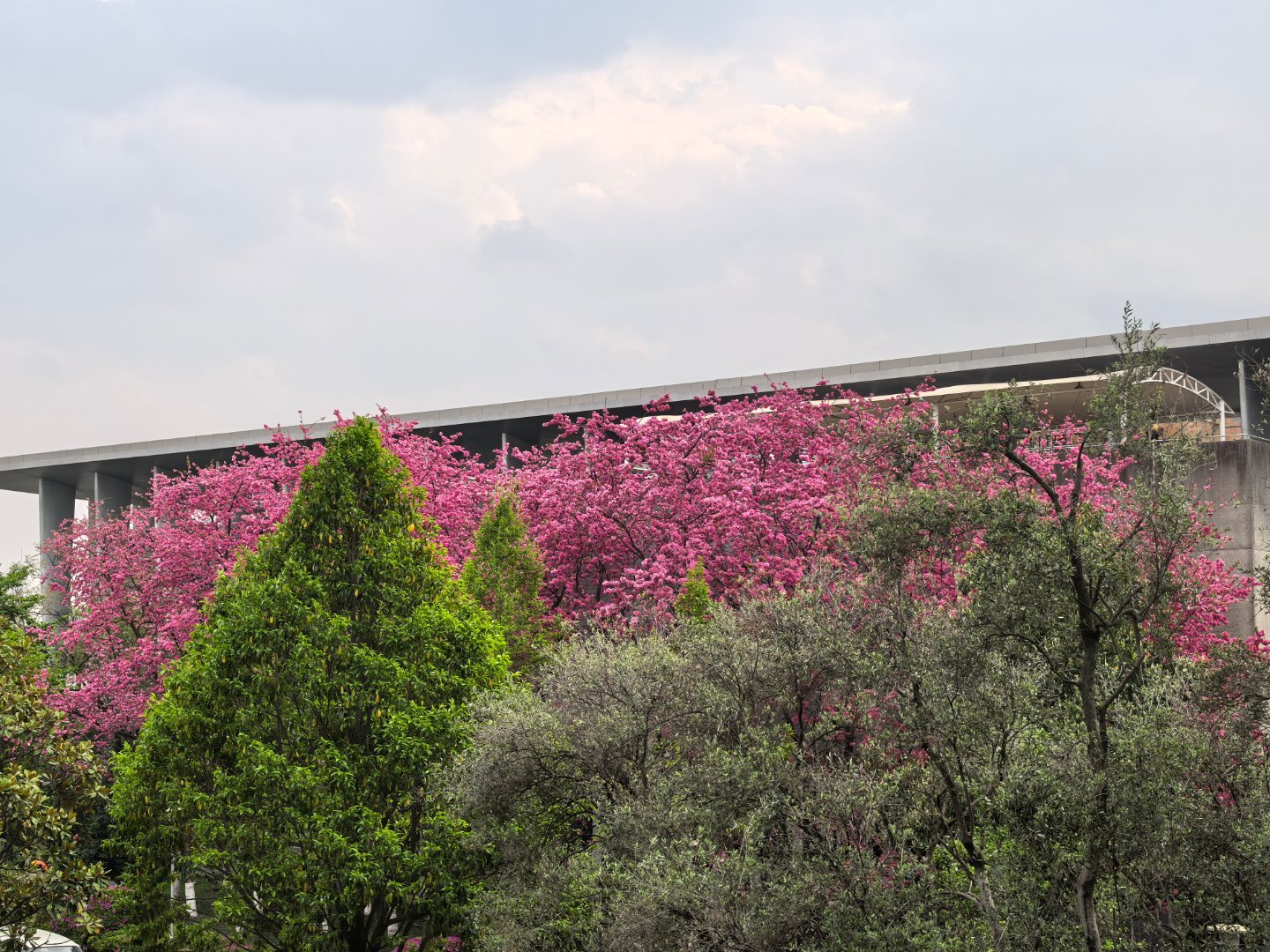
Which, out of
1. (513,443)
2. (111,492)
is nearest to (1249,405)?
(513,443)

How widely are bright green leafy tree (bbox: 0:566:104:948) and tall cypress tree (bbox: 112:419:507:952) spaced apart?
265 centimetres

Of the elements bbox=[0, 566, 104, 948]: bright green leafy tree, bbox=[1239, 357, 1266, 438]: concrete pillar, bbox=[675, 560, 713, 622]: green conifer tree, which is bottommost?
bbox=[0, 566, 104, 948]: bright green leafy tree

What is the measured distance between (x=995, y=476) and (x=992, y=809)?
387cm

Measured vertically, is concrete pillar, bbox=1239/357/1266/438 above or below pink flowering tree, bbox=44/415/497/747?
above

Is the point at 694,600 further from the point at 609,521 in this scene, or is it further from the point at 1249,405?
the point at 1249,405

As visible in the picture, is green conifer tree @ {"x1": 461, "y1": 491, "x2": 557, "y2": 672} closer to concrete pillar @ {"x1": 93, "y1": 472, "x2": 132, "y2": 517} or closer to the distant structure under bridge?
the distant structure under bridge

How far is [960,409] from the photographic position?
36.8 metres

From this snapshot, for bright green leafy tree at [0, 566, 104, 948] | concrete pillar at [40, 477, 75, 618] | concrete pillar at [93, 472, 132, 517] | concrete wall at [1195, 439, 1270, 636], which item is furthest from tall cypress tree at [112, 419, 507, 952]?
concrete pillar at [40, 477, 75, 618]

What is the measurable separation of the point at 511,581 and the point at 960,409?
15312 mm

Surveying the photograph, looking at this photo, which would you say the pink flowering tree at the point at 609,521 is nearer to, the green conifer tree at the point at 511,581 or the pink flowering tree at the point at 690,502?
the pink flowering tree at the point at 690,502

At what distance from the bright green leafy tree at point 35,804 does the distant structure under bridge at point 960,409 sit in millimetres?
11822

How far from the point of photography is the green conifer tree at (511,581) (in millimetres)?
27344

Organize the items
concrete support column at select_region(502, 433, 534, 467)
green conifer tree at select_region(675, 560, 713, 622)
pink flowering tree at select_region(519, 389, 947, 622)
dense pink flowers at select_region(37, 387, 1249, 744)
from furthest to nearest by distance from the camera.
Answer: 1. concrete support column at select_region(502, 433, 534, 467)
2. pink flowering tree at select_region(519, 389, 947, 622)
3. dense pink flowers at select_region(37, 387, 1249, 744)
4. green conifer tree at select_region(675, 560, 713, 622)

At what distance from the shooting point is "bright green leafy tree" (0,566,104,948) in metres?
15.5
